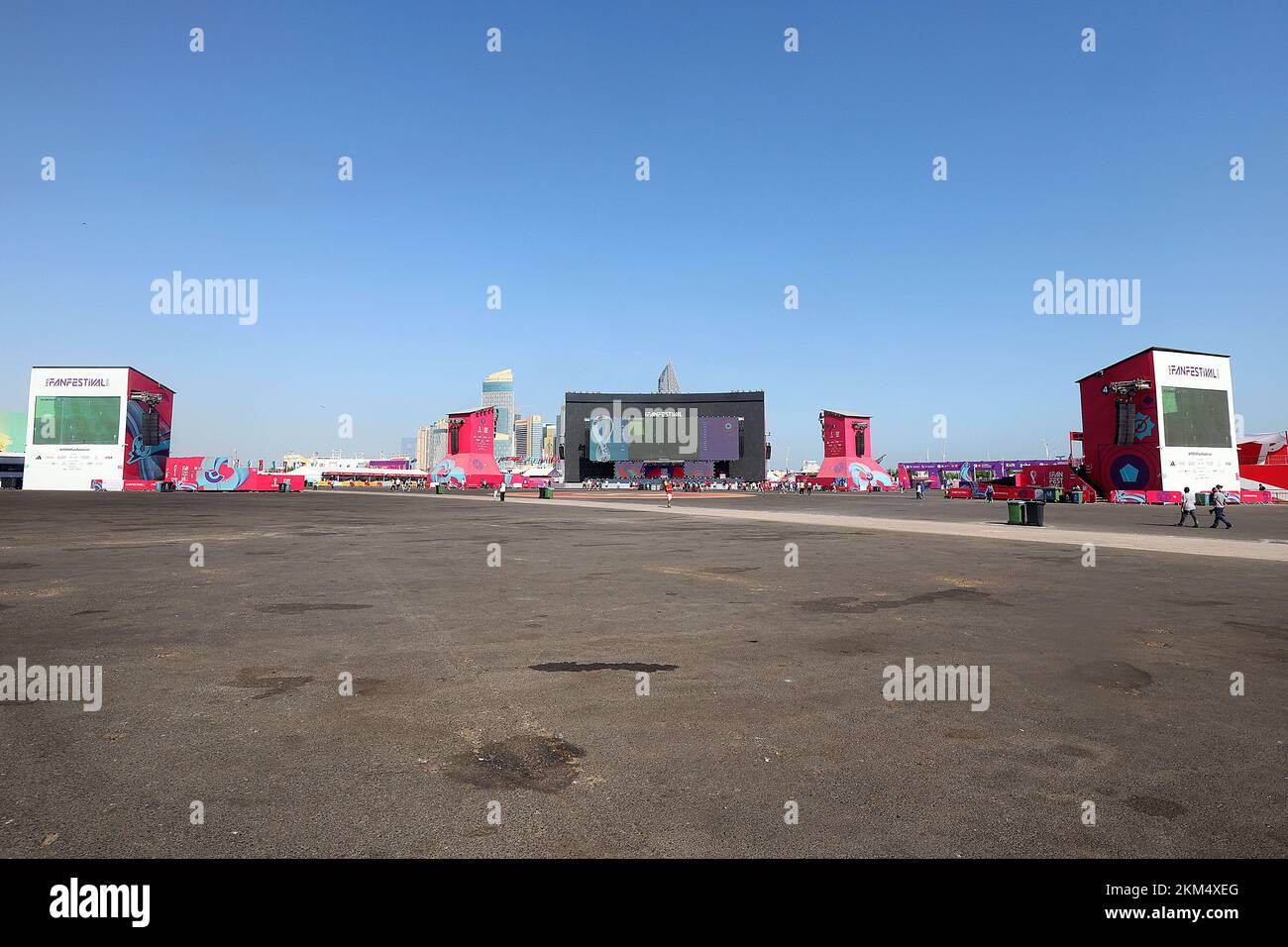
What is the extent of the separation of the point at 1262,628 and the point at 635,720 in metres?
8.22

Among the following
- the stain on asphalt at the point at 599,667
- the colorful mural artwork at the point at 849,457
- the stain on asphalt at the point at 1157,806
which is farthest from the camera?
the colorful mural artwork at the point at 849,457

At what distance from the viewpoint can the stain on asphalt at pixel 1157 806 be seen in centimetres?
339

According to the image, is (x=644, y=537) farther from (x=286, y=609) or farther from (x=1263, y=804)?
(x=1263, y=804)

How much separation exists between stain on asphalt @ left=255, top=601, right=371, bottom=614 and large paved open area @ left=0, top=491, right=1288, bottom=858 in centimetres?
7

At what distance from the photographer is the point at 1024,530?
22641 mm

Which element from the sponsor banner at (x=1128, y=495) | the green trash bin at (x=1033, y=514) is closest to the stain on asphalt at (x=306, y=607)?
the green trash bin at (x=1033, y=514)

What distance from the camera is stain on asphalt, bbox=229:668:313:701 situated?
17.3 ft

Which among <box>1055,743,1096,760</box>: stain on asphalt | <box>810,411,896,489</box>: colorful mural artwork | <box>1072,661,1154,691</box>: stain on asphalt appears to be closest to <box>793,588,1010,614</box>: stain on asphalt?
<box>1072,661,1154,691</box>: stain on asphalt

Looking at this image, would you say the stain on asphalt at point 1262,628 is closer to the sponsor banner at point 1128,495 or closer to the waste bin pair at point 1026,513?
the waste bin pair at point 1026,513

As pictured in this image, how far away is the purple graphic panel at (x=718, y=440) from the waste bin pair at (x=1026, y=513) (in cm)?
7598

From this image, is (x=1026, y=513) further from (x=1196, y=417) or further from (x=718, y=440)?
(x=718, y=440)

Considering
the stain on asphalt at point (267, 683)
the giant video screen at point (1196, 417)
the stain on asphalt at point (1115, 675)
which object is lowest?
the stain on asphalt at point (1115, 675)

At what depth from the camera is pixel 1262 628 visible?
7.86 meters
